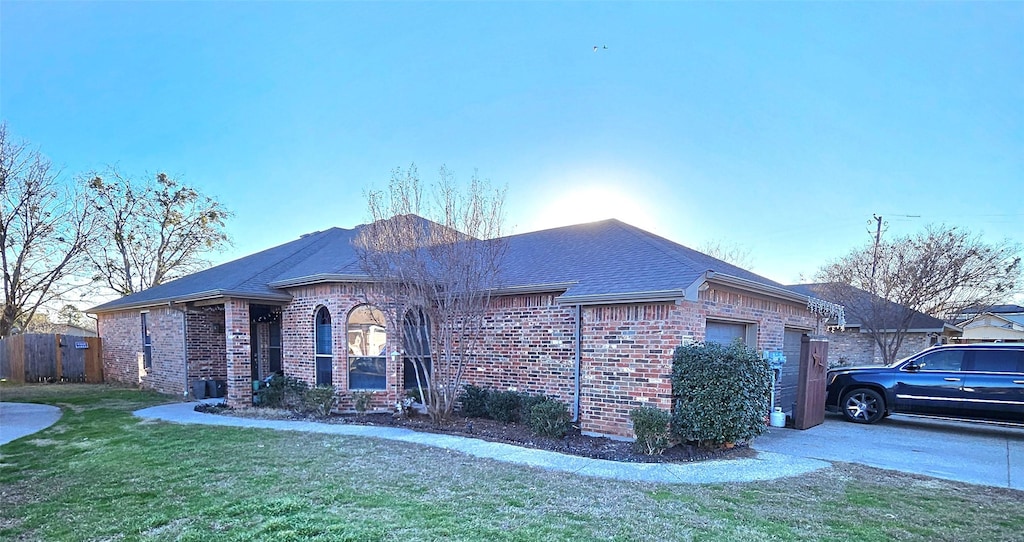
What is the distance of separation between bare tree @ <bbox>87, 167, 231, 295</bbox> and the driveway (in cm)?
2935

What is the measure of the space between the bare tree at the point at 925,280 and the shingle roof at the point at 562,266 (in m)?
8.83

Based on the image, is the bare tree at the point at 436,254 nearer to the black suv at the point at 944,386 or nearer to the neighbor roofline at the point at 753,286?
the neighbor roofline at the point at 753,286

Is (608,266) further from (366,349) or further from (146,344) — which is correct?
(146,344)

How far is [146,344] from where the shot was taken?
46.1 feet

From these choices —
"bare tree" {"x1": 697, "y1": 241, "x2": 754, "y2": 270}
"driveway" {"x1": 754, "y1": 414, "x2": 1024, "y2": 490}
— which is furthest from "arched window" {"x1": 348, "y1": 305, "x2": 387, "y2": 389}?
"bare tree" {"x1": 697, "y1": 241, "x2": 754, "y2": 270}

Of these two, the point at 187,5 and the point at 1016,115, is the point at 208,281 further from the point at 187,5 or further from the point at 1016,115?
the point at 1016,115

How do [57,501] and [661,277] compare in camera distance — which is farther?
[661,277]

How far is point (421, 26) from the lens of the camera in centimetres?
948

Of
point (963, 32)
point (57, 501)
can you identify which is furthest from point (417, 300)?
point (963, 32)

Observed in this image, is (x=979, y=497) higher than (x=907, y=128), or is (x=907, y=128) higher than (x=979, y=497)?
(x=907, y=128)

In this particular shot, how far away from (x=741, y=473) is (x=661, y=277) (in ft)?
9.36

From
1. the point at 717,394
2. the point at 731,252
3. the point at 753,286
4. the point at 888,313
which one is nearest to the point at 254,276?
the point at 717,394

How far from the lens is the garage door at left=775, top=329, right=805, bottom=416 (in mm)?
9953

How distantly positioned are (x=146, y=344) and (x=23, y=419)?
209 inches
